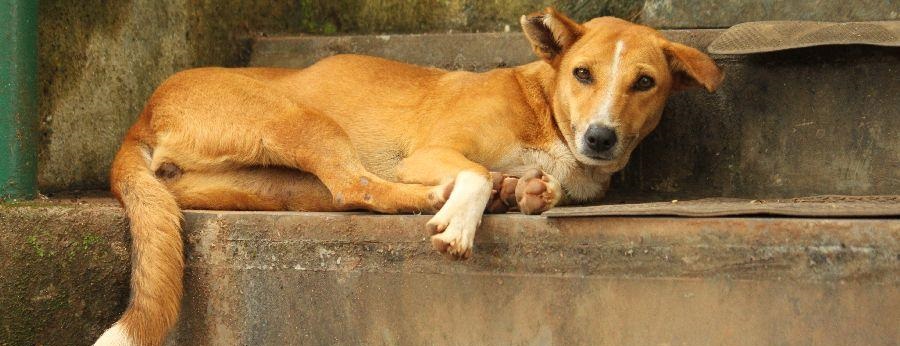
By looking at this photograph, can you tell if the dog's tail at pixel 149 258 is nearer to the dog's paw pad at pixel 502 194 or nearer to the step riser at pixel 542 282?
the step riser at pixel 542 282

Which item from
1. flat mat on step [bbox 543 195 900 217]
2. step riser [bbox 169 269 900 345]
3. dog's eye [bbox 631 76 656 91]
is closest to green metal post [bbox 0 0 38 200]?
step riser [bbox 169 269 900 345]

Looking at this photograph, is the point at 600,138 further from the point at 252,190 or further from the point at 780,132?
the point at 252,190

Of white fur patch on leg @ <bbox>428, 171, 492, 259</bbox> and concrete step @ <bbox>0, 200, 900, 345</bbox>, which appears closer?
concrete step @ <bbox>0, 200, 900, 345</bbox>

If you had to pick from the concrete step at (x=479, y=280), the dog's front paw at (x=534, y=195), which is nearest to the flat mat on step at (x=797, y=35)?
the dog's front paw at (x=534, y=195)

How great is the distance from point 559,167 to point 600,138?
14.5 inches

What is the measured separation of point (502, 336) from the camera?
10.8 feet

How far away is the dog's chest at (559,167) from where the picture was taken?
4266mm

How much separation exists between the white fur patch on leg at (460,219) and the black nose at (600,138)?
766mm

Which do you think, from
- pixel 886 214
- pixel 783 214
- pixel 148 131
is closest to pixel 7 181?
pixel 148 131

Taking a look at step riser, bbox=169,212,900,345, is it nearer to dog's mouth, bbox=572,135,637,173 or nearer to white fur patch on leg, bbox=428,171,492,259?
white fur patch on leg, bbox=428,171,492,259

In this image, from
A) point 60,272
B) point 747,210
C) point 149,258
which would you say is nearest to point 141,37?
point 60,272

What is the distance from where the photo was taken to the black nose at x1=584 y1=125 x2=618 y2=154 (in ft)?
13.2

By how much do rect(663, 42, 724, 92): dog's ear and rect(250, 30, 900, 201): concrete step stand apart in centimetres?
30

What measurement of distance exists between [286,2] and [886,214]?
3.97m
